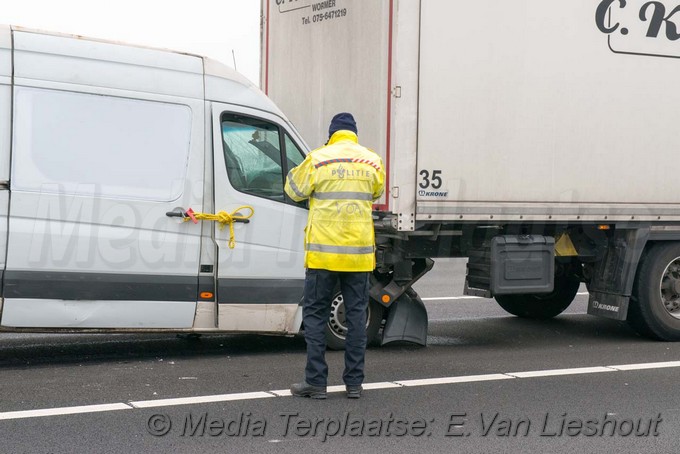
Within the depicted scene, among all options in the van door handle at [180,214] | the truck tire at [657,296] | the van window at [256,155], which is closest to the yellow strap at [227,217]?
the van door handle at [180,214]

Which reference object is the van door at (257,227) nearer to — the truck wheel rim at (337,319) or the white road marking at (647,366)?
the truck wheel rim at (337,319)

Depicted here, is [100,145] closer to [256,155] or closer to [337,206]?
[256,155]

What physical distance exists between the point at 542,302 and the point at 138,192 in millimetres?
5102

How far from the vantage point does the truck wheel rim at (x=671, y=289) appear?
983 cm

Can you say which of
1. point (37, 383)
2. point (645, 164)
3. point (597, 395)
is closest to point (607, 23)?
point (645, 164)

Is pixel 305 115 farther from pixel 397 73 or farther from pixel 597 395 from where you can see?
pixel 597 395

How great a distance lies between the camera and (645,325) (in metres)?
9.70

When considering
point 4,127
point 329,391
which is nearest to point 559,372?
point 329,391

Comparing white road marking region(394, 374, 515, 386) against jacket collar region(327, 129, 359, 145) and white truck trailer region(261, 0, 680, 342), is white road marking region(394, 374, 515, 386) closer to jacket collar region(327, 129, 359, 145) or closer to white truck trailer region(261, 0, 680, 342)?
white truck trailer region(261, 0, 680, 342)

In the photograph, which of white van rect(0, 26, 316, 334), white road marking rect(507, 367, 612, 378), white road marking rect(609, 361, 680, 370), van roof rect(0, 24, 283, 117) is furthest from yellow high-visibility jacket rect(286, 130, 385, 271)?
white road marking rect(609, 361, 680, 370)

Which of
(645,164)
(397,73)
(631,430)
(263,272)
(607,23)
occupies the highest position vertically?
(607,23)

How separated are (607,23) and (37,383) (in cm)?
556

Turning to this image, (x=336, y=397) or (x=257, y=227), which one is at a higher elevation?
(x=257, y=227)

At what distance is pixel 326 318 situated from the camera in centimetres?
705
